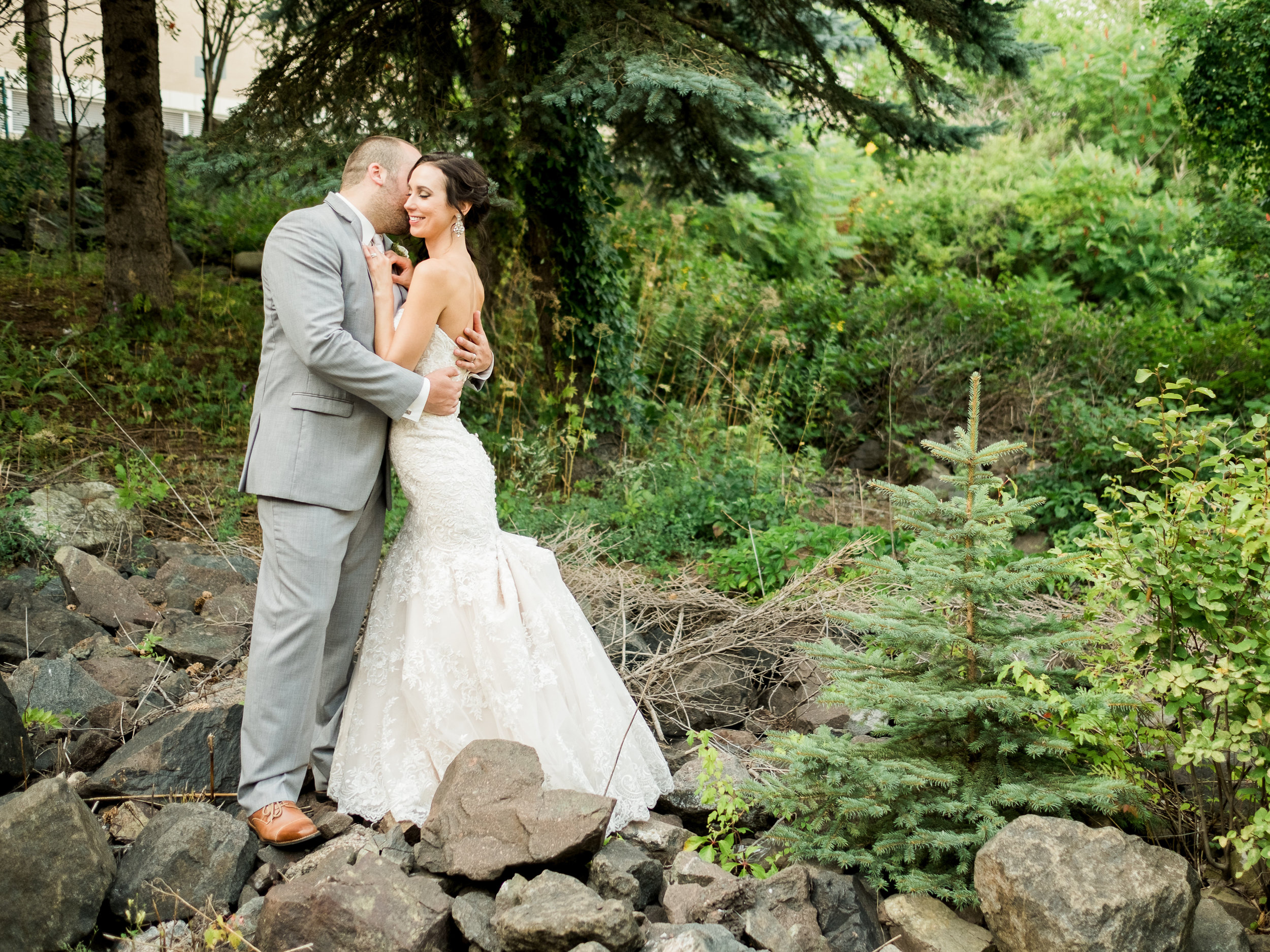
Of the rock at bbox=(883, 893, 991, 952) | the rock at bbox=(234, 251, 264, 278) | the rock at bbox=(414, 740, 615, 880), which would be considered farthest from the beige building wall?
the rock at bbox=(883, 893, 991, 952)

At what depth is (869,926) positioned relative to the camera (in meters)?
2.69

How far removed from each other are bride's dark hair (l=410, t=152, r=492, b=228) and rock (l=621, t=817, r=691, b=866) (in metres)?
2.31

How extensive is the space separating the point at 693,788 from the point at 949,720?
1.03 meters

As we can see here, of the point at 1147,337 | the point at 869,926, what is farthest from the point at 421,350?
the point at 1147,337

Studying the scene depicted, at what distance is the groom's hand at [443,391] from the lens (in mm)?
3387

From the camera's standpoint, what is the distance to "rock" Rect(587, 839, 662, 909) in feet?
8.92

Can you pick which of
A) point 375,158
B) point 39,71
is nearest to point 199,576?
point 375,158

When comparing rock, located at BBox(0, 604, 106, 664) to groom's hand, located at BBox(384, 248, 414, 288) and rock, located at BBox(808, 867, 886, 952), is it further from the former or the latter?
rock, located at BBox(808, 867, 886, 952)

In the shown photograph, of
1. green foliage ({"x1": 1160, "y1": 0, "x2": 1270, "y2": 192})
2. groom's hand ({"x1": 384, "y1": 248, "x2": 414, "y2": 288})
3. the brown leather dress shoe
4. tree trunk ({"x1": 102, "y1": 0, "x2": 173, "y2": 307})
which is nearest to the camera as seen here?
the brown leather dress shoe

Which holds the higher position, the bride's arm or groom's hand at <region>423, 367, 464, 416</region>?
the bride's arm

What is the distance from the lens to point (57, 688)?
3738mm

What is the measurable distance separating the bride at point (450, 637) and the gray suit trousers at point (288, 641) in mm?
216

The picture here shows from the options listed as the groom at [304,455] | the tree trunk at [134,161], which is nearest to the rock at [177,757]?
the groom at [304,455]

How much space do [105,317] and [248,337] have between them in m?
1.17
